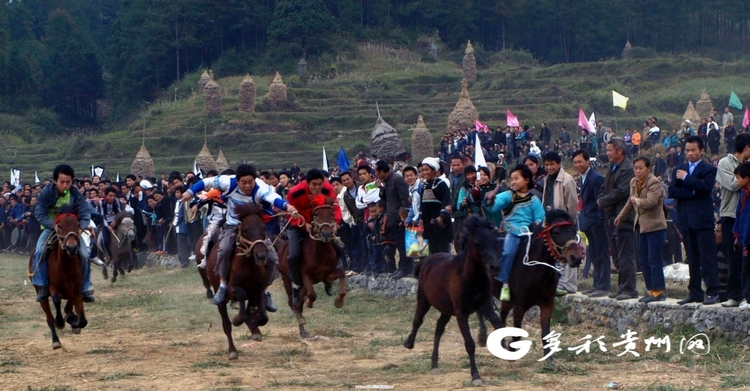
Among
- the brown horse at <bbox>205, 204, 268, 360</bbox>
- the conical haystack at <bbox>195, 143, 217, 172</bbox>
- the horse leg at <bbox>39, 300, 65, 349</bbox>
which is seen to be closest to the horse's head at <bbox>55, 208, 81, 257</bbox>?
the horse leg at <bbox>39, 300, 65, 349</bbox>

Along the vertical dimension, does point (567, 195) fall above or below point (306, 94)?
below

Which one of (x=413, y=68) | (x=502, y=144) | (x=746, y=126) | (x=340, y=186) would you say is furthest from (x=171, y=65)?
(x=340, y=186)

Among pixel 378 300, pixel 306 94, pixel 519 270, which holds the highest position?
pixel 306 94

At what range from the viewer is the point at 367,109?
67.5 meters

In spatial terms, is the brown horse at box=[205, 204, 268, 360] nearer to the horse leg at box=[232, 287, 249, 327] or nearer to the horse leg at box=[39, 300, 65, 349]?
the horse leg at box=[232, 287, 249, 327]

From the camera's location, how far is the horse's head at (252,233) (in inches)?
462

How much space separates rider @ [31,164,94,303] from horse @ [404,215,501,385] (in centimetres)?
470

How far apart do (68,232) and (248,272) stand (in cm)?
230

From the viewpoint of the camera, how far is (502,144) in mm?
42312

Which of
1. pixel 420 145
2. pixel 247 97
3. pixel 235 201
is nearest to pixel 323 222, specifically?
pixel 235 201

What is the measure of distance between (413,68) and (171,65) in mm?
22619

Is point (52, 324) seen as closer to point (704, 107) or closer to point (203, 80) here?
point (704, 107)

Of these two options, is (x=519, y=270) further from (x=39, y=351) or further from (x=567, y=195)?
(x=39, y=351)

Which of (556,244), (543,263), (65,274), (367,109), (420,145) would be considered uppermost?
(367,109)
